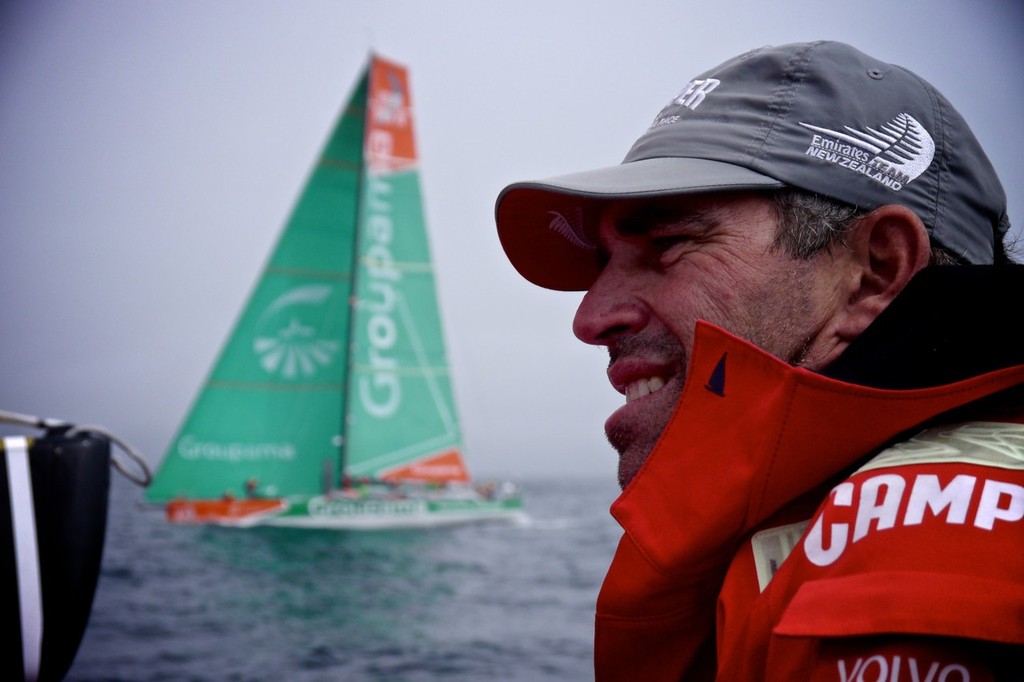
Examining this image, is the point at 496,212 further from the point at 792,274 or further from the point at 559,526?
the point at 559,526

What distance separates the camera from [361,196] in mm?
17984

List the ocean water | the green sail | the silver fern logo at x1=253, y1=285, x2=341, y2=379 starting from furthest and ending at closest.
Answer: the silver fern logo at x1=253, y1=285, x2=341, y2=379 < the green sail < the ocean water

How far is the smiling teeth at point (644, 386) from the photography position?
82cm

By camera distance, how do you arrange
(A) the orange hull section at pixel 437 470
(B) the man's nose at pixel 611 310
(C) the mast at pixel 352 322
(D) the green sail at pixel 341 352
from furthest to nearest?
1. (A) the orange hull section at pixel 437 470
2. (C) the mast at pixel 352 322
3. (D) the green sail at pixel 341 352
4. (B) the man's nose at pixel 611 310

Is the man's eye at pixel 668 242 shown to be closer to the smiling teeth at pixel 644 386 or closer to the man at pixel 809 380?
the man at pixel 809 380

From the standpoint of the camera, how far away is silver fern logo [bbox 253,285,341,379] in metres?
16.8

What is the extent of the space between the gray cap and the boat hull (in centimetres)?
1574

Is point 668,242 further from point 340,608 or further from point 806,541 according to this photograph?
point 340,608

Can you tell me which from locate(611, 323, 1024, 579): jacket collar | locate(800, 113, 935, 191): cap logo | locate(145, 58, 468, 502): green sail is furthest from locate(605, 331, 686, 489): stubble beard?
locate(145, 58, 468, 502): green sail

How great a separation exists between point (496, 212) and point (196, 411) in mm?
16752

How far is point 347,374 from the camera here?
1755 centimetres

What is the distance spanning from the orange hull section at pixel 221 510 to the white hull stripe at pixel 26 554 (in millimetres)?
14975

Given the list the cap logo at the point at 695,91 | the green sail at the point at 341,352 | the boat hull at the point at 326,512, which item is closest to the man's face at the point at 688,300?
the cap logo at the point at 695,91

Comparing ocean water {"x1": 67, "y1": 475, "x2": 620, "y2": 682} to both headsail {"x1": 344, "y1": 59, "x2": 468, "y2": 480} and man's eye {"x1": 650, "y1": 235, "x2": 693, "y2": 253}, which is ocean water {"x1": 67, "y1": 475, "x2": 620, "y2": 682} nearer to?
headsail {"x1": 344, "y1": 59, "x2": 468, "y2": 480}
